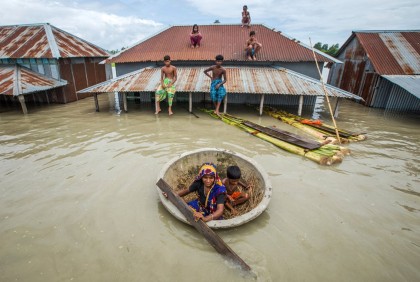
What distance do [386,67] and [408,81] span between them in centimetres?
179

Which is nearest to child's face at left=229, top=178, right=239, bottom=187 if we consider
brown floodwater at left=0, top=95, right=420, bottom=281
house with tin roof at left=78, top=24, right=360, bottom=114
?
brown floodwater at left=0, top=95, right=420, bottom=281

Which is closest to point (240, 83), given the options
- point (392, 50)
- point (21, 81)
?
point (392, 50)

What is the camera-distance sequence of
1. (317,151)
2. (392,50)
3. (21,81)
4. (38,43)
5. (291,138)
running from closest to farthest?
(317,151), (291,138), (21,81), (38,43), (392,50)

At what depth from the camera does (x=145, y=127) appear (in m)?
8.97

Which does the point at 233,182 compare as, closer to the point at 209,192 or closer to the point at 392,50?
the point at 209,192

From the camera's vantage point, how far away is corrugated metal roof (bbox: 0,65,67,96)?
10.4 m

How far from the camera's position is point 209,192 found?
366 cm

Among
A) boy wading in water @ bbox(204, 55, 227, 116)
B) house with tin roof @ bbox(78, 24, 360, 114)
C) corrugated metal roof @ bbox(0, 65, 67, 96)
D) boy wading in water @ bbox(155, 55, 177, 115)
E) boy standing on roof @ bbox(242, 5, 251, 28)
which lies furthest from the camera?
boy standing on roof @ bbox(242, 5, 251, 28)

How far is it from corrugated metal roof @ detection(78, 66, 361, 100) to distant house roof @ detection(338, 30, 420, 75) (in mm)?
5703

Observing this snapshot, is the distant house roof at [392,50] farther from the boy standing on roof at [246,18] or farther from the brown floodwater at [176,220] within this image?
the brown floodwater at [176,220]

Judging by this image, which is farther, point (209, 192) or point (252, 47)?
point (252, 47)

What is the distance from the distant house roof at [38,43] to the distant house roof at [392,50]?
1845 cm

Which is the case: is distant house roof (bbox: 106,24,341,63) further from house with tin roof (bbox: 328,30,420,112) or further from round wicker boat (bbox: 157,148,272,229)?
round wicker boat (bbox: 157,148,272,229)

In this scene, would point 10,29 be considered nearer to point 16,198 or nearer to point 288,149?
point 16,198
